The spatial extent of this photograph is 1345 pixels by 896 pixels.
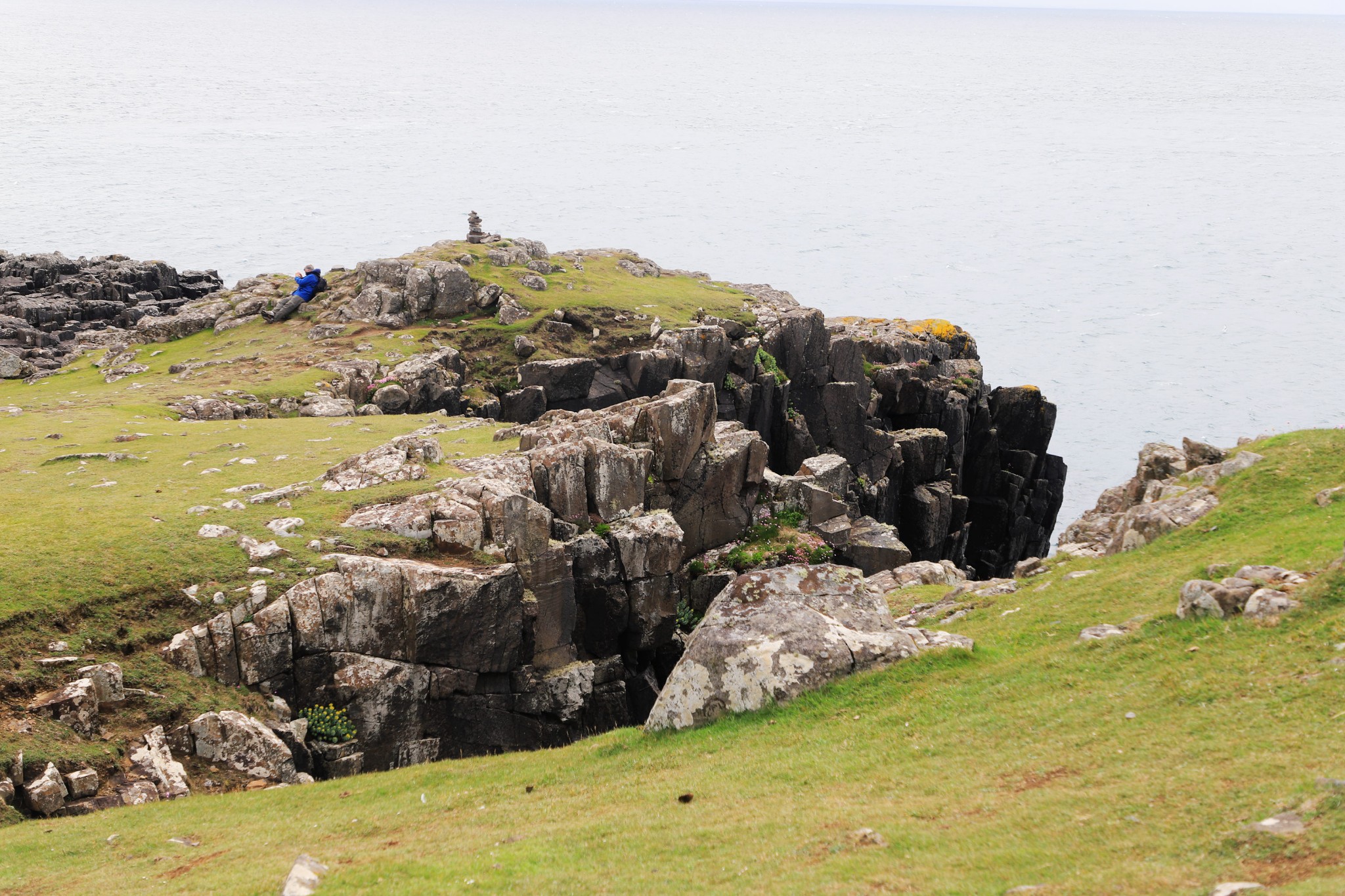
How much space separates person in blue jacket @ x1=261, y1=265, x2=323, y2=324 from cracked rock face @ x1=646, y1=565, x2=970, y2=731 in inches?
2136

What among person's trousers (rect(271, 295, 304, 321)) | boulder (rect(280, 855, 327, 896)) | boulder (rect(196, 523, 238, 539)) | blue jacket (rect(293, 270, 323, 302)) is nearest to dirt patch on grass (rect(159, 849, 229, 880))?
boulder (rect(280, 855, 327, 896))

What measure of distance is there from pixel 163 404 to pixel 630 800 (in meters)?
41.8

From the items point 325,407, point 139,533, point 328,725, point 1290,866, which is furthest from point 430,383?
point 1290,866

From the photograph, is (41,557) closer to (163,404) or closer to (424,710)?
(424,710)

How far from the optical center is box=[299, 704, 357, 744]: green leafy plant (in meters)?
27.1

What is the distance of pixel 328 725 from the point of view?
89.5ft

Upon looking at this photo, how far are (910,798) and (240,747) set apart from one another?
17.5 metres

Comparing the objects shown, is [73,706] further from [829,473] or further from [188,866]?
[829,473]

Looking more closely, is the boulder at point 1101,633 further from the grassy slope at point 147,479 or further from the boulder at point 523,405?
the boulder at point 523,405

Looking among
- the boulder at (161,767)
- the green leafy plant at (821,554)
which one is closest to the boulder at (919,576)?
the green leafy plant at (821,554)

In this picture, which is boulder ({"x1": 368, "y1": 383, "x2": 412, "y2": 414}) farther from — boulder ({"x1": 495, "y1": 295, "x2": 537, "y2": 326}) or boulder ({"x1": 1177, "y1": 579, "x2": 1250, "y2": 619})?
boulder ({"x1": 1177, "y1": 579, "x2": 1250, "y2": 619})

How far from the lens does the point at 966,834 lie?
13.7 meters

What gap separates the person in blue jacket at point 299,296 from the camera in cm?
6775

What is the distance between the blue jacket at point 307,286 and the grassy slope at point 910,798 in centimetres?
5343
